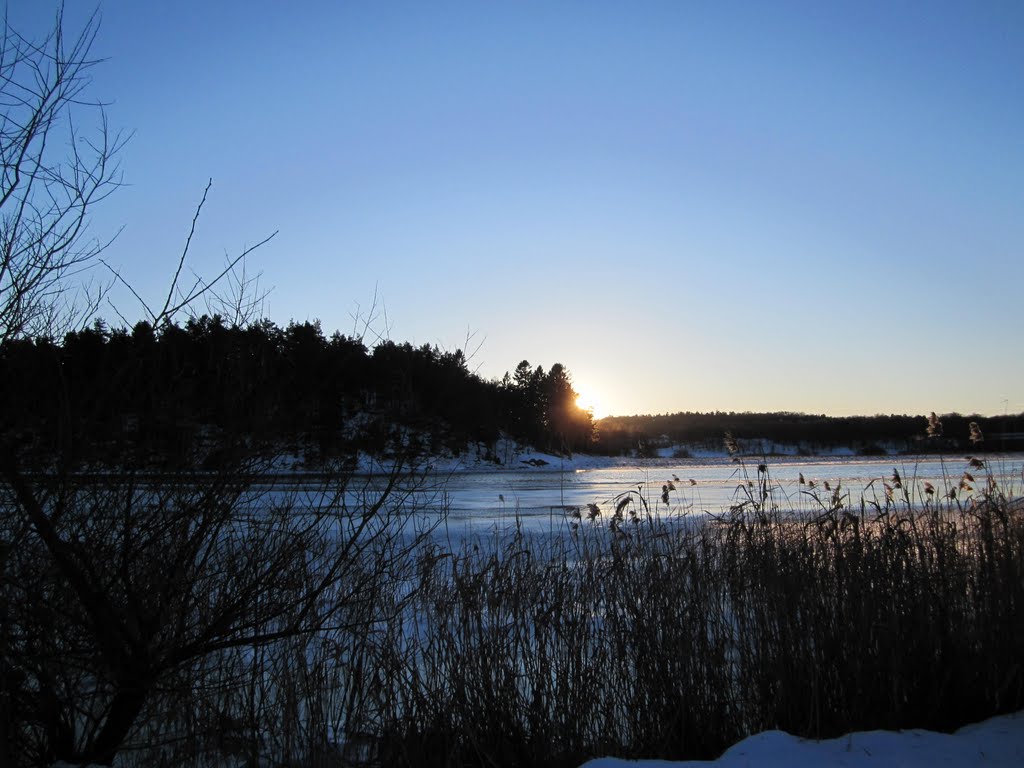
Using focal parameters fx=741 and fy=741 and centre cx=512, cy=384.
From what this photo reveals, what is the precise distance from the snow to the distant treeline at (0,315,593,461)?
241 cm

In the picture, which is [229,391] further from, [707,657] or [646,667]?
[707,657]

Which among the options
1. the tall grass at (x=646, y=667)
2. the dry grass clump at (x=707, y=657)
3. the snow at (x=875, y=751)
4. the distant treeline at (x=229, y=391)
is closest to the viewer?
the distant treeline at (x=229, y=391)

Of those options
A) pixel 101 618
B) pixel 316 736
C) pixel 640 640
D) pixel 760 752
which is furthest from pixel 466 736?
pixel 101 618

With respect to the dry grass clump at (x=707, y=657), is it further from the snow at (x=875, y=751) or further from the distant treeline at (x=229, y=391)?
the distant treeline at (x=229, y=391)

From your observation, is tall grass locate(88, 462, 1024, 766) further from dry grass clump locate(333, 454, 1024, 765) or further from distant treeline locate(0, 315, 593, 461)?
distant treeline locate(0, 315, 593, 461)

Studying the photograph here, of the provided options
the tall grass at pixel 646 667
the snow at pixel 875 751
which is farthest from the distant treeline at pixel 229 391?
the snow at pixel 875 751

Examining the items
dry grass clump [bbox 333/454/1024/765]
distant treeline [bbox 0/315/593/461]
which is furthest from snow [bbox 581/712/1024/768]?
distant treeline [bbox 0/315/593/461]

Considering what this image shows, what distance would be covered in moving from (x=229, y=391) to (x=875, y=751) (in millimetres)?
4204

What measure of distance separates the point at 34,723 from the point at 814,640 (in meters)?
4.90

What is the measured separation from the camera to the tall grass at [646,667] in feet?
15.2

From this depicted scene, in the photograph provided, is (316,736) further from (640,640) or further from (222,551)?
(640,640)

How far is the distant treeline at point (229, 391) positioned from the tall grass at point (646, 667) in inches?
47.1

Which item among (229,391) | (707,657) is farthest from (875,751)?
(229,391)

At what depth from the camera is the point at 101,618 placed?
12.2ft
